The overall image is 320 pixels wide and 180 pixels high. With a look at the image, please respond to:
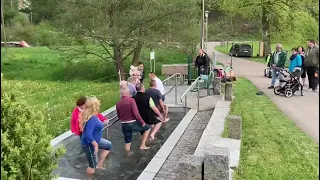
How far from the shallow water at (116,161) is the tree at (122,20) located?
1019cm

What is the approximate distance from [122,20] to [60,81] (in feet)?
20.3

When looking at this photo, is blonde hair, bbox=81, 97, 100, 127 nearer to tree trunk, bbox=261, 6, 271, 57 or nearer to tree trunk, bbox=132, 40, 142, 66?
tree trunk, bbox=132, 40, 142, 66

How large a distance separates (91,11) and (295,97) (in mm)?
11321

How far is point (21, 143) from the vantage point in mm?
3289

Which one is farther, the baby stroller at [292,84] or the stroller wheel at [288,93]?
the stroller wheel at [288,93]

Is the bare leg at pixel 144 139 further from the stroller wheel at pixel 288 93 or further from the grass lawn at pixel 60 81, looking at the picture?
the stroller wheel at pixel 288 93

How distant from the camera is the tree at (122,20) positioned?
18.9m

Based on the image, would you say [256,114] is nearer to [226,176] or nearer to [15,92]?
[226,176]

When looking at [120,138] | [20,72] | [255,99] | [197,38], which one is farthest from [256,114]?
[20,72]

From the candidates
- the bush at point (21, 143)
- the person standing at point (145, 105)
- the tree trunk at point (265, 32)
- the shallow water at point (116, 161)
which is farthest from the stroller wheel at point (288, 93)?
the tree trunk at point (265, 32)

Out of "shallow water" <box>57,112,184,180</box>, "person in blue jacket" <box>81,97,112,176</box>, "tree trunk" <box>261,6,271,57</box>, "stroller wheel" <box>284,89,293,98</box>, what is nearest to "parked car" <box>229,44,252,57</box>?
"tree trunk" <box>261,6,271,57</box>

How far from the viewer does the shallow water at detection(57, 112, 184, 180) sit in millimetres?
6734

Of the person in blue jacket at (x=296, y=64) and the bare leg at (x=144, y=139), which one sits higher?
the person in blue jacket at (x=296, y=64)

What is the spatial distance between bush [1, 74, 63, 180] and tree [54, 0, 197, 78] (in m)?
15.5
